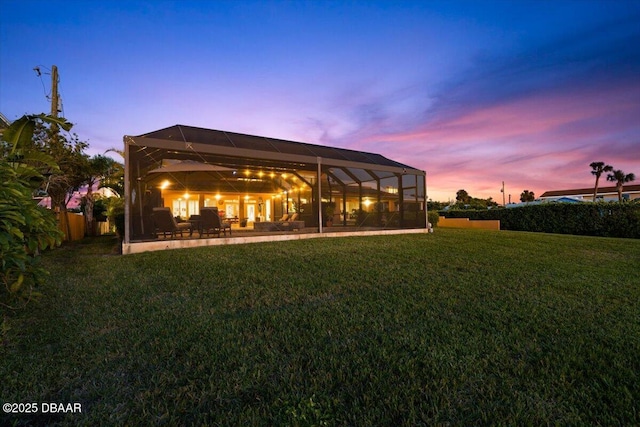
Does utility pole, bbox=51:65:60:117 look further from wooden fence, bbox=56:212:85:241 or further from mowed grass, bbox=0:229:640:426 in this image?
mowed grass, bbox=0:229:640:426

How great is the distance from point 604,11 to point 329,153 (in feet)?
38.5

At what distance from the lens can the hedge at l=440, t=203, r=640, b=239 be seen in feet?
50.2

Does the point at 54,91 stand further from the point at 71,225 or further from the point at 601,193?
the point at 601,193

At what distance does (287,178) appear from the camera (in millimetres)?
15438

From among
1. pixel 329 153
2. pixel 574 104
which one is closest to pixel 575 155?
pixel 574 104

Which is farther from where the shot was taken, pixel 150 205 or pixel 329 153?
pixel 329 153

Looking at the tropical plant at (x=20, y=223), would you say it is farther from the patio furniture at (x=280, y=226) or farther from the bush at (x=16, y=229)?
the patio furniture at (x=280, y=226)

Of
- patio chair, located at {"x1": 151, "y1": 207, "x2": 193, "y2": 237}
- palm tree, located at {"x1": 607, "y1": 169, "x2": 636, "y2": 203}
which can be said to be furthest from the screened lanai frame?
palm tree, located at {"x1": 607, "y1": 169, "x2": 636, "y2": 203}

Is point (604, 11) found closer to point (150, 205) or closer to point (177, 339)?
point (177, 339)

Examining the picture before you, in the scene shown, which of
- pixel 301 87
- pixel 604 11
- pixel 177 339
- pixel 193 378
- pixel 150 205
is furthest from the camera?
pixel 301 87

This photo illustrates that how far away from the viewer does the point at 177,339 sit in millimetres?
2824

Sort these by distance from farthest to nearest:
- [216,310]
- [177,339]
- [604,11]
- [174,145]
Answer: [604,11], [174,145], [216,310], [177,339]

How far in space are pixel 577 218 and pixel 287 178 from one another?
57.6 ft

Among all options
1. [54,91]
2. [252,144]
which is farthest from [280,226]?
[54,91]
